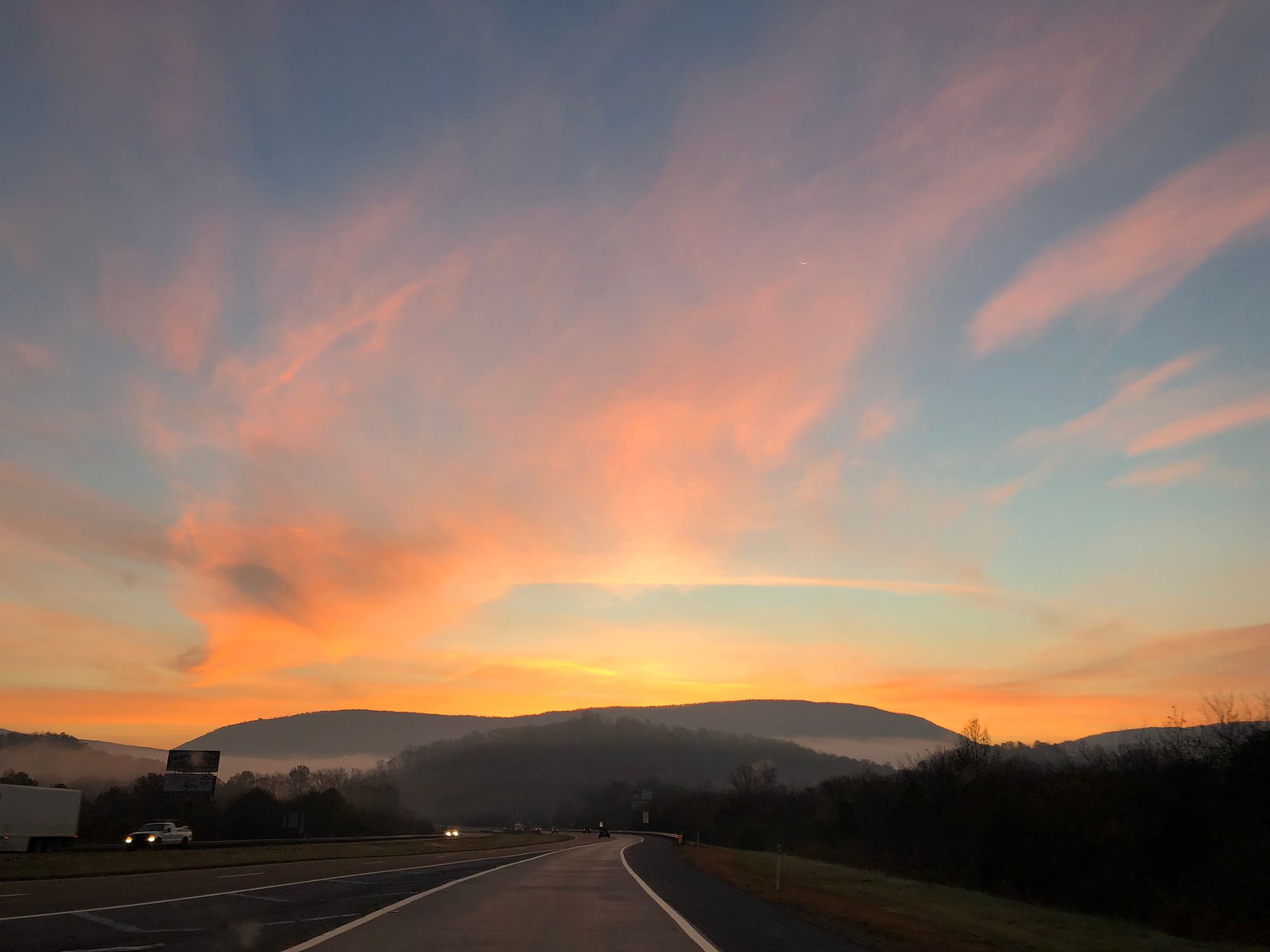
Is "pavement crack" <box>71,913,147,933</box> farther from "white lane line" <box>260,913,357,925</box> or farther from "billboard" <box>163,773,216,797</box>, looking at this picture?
"billboard" <box>163,773,216,797</box>

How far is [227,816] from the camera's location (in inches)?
4938

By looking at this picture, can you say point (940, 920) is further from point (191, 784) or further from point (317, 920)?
point (191, 784)

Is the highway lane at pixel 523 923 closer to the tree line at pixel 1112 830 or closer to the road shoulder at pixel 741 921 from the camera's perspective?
the road shoulder at pixel 741 921

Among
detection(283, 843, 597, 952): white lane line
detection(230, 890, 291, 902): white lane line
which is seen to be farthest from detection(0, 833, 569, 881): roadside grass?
detection(283, 843, 597, 952): white lane line

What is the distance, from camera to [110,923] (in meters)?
16.5

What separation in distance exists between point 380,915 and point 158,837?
171 feet

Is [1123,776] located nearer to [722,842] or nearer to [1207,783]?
[1207,783]

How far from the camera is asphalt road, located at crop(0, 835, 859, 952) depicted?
14242mm

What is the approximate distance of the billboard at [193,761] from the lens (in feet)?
307

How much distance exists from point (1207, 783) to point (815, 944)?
33.0 metres

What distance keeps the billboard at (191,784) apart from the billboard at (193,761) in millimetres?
514

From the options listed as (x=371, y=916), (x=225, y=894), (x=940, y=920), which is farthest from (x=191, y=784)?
(x=940, y=920)

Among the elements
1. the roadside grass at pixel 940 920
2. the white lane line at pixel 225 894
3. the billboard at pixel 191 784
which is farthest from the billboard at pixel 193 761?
the roadside grass at pixel 940 920

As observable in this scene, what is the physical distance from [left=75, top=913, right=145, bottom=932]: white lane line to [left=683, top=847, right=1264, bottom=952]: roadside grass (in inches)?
511
